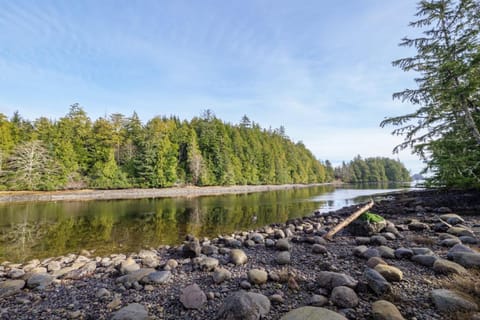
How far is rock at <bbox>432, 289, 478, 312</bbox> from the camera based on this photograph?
2207 mm

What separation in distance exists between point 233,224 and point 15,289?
7683 mm

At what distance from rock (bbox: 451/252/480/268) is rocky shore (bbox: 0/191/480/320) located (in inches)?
0.5

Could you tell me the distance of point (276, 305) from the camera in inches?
107

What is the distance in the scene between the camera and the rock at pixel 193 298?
2.82m

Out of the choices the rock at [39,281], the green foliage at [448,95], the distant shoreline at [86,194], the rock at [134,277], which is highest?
the green foliage at [448,95]

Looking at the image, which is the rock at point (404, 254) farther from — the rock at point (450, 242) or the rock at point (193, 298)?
the rock at point (193, 298)

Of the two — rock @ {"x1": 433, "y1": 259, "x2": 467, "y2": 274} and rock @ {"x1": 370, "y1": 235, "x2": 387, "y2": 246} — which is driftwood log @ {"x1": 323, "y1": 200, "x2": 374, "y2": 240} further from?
rock @ {"x1": 433, "y1": 259, "x2": 467, "y2": 274}

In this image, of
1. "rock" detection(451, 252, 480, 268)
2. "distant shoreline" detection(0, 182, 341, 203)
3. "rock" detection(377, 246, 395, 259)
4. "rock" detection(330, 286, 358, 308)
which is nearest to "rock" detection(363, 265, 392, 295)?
"rock" detection(330, 286, 358, 308)

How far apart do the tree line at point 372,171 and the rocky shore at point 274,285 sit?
90657 millimetres

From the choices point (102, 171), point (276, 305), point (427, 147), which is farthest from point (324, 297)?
point (102, 171)

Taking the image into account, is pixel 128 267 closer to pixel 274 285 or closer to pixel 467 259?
pixel 274 285

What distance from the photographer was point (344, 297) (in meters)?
2.58

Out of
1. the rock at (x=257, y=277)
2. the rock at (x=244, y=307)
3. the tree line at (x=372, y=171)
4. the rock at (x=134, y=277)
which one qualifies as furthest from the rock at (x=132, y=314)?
the tree line at (x=372, y=171)

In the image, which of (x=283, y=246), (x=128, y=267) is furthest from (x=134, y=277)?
(x=283, y=246)
